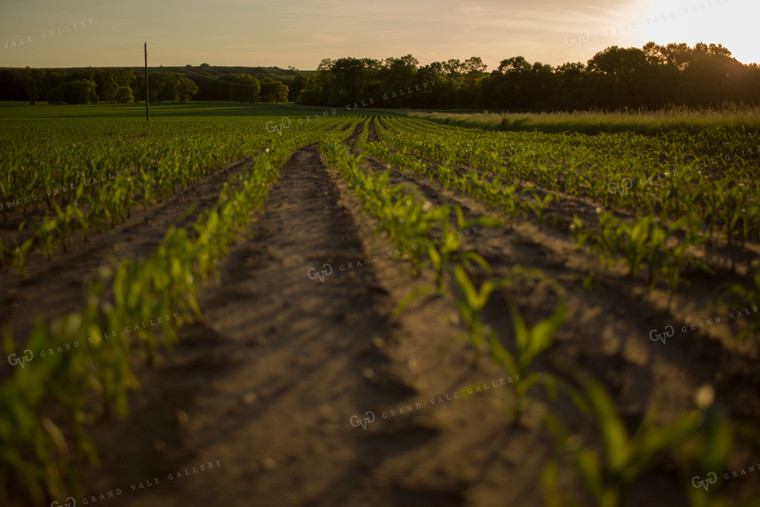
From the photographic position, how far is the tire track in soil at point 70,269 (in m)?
3.34

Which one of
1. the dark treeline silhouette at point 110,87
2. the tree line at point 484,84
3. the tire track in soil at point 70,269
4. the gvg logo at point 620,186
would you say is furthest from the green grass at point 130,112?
the gvg logo at point 620,186

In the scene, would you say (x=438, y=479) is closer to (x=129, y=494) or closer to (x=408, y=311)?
(x=129, y=494)

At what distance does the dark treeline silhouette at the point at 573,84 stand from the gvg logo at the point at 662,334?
31.3m

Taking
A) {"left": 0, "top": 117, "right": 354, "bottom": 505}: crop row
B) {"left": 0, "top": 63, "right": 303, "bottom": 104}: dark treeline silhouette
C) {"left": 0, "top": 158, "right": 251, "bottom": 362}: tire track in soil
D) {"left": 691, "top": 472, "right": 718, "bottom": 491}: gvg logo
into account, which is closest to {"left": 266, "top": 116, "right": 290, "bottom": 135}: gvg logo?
{"left": 0, "top": 158, "right": 251, "bottom": 362}: tire track in soil

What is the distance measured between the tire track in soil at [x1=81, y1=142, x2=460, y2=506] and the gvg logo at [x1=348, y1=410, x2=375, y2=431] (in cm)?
4

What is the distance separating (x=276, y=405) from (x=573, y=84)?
63.4m

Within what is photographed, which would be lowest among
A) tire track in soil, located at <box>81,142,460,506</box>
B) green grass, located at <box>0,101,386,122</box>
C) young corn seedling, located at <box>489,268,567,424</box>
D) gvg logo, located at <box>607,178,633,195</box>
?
tire track in soil, located at <box>81,142,460,506</box>

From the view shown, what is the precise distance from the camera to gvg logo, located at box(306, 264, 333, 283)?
4.07 meters

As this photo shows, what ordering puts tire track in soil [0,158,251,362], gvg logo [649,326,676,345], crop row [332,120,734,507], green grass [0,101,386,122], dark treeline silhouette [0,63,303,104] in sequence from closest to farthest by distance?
crop row [332,120,734,507], gvg logo [649,326,676,345], tire track in soil [0,158,251,362], green grass [0,101,386,122], dark treeline silhouette [0,63,303,104]

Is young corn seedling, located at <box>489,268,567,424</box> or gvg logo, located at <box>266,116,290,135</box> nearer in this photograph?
young corn seedling, located at <box>489,268,567,424</box>

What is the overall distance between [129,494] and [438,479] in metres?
1.26

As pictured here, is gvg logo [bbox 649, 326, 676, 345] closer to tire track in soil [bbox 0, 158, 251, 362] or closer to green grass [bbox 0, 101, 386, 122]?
tire track in soil [bbox 0, 158, 251, 362]

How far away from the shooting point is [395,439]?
206cm

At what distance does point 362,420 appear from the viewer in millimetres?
2191
